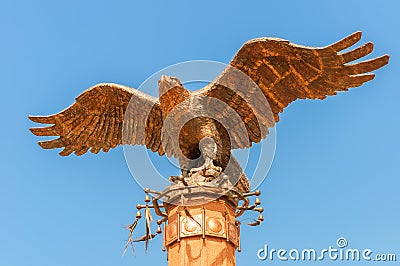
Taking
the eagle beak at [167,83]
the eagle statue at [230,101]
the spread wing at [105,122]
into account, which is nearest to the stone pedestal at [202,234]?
the eagle statue at [230,101]

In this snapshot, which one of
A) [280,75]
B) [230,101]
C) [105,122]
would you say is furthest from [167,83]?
[105,122]

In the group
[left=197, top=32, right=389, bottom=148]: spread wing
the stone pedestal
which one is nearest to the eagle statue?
[left=197, top=32, right=389, bottom=148]: spread wing

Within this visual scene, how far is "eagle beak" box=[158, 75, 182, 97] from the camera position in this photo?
41.2ft

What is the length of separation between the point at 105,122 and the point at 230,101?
257 cm

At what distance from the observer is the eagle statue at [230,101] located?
12.0 metres

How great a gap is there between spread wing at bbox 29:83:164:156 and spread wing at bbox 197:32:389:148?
127cm

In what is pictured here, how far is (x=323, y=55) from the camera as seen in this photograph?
11.8 m

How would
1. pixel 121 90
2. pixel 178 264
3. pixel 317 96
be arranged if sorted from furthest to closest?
pixel 121 90 < pixel 317 96 < pixel 178 264

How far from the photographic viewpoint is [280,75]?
12539 mm

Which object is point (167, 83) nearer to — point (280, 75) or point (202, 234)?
point (280, 75)

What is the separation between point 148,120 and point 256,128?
1.87 metres

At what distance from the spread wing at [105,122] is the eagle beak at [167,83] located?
2.03 feet

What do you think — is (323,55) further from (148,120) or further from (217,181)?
(148,120)

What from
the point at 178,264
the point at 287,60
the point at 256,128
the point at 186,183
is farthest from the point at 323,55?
the point at 178,264
